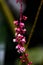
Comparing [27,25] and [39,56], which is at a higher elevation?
[27,25]

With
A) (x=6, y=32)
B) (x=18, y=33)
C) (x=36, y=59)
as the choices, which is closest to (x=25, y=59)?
(x=18, y=33)

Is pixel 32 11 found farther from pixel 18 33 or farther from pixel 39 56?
pixel 18 33

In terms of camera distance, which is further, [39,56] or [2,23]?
[2,23]

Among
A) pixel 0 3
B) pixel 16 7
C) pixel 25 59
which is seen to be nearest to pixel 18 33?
pixel 25 59

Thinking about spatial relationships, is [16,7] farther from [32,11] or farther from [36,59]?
[36,59]

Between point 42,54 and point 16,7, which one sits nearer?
point 42,54

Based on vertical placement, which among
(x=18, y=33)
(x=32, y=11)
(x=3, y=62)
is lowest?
(x=3, y=62)

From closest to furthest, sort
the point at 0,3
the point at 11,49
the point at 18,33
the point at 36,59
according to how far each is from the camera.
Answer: the point at 18,33 < the point at 36,59 < the point at 0,3 < the point at 11,49

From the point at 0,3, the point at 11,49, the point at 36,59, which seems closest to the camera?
the point at 36,59

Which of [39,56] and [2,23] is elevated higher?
[2,23]
